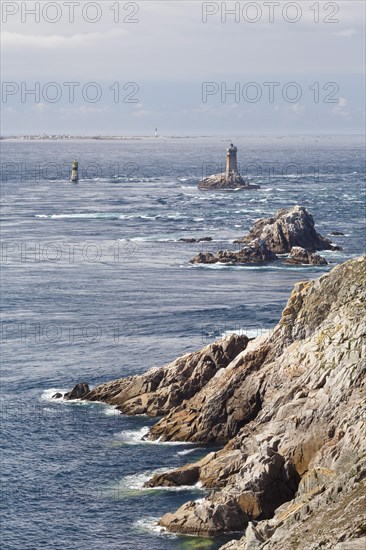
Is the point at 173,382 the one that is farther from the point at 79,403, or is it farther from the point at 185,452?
the point at 185,452

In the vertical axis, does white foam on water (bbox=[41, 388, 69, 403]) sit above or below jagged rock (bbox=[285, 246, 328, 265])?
below

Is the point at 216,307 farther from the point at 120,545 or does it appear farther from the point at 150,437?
the point at 120,545

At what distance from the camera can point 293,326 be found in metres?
81.8

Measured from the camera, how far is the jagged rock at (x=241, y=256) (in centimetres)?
15600

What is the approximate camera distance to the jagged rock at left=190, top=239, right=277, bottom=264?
15600 cm

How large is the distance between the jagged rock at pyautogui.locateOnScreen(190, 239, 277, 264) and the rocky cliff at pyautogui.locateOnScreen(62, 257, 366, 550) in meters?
64.7

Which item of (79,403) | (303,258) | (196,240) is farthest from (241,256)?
(79,403)

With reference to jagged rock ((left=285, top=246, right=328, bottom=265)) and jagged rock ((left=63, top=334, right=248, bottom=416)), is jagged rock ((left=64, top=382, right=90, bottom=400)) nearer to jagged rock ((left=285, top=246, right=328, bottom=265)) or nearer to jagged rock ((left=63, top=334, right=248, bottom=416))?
jagged rock ((left=63, top=334, right=248, bottom=416))

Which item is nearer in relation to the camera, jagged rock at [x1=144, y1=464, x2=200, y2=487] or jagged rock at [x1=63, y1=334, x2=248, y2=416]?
jagged rock at [x1=144, y1=464, x2=200, y2=487]

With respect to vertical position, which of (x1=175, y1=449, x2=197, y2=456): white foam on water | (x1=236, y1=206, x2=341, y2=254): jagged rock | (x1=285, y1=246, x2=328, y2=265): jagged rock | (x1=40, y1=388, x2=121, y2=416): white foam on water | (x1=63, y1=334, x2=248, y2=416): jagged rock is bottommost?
(x1=175, y1=449, x2=197, y2=456): white foam on water

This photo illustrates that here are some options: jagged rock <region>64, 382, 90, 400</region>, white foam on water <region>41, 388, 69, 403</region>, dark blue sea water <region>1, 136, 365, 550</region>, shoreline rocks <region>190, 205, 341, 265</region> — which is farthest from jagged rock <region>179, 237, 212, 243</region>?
jagged rock <region>64, 382, 90, 400</region>

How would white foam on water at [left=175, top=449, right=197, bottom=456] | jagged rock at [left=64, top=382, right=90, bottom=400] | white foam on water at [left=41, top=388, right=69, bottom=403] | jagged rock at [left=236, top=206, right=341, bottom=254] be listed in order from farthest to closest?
jagged rock at [left=236, top=206, right=341, bottom=254]
jagged rock at [left=64, top=382, right=90, bottom=400]
white foam on water at [left=41, top=388, right=69, bottom=403]
white foam on water at [left=175, top=449, right=197, bottom=456]

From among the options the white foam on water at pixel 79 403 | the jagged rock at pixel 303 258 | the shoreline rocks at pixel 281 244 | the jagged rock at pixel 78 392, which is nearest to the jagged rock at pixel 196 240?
the shoreline rocks at pixel 281 244

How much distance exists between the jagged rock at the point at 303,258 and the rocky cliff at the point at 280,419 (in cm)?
6600
